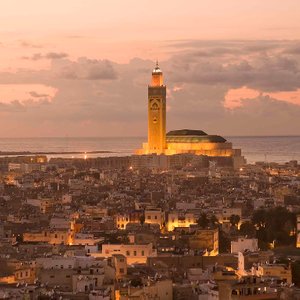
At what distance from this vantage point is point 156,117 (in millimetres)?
80500

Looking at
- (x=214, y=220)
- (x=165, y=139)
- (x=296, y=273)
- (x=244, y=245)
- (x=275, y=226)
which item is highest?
(x=165, y=139)

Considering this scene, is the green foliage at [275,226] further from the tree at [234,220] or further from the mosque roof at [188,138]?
the mosque roof at [188,138]

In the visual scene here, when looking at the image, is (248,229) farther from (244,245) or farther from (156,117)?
(156,117)

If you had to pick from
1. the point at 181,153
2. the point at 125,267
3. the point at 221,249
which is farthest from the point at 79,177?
the point at 125,267

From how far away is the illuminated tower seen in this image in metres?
79.8

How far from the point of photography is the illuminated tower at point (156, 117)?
79.8 meters

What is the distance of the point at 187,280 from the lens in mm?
18062

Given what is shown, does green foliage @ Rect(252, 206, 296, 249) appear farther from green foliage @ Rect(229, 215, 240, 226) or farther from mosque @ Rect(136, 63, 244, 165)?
mosque @ Rect(136, 63, 244, 165)

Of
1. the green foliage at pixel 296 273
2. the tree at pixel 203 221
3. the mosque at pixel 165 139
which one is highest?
the mosque at pixel 165 139

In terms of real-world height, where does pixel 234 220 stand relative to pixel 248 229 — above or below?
above

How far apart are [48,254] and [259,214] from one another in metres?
11.7

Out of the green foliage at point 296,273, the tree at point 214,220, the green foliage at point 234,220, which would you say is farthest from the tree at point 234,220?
the green foliage at point 296,273

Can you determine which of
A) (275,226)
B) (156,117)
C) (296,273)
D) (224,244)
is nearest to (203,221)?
(275,226)

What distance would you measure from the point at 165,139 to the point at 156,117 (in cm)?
225
